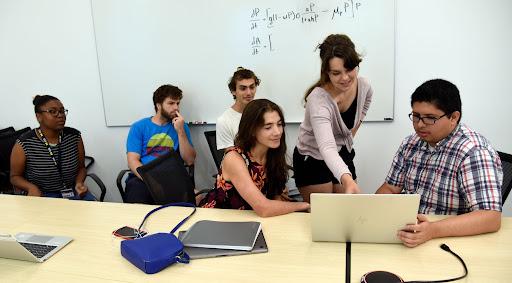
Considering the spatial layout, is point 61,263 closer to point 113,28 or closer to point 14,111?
point 113,28

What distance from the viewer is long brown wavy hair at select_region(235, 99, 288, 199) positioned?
5.69ft

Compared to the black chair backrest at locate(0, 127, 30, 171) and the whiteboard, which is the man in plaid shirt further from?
the black chair backrest at locate(0, 127, 30, 171)

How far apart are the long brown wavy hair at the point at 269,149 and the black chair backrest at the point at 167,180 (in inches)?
16.1

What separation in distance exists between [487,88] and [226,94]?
180cm

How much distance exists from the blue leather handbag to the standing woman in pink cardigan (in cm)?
69

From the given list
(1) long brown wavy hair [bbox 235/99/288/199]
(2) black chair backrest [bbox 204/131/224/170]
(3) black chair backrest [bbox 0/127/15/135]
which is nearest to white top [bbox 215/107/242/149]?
(2) black chair backrest [bbox 204/131/224/170]

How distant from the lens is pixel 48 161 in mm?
2713

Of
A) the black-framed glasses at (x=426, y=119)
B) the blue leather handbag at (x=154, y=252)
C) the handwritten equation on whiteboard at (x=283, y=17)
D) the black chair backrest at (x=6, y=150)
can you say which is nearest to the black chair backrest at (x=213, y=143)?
the handwritten equation on whiteboard at (x=283, y=17)

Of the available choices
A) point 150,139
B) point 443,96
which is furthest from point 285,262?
point 150,139

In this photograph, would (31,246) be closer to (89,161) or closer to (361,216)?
(361,216)

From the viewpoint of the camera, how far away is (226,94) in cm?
293

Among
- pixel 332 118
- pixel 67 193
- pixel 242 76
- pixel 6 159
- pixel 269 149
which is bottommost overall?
pixel 67 193

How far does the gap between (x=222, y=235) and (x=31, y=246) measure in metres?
0.70

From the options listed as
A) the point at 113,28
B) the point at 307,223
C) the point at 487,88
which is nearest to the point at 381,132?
the point at 487,88
